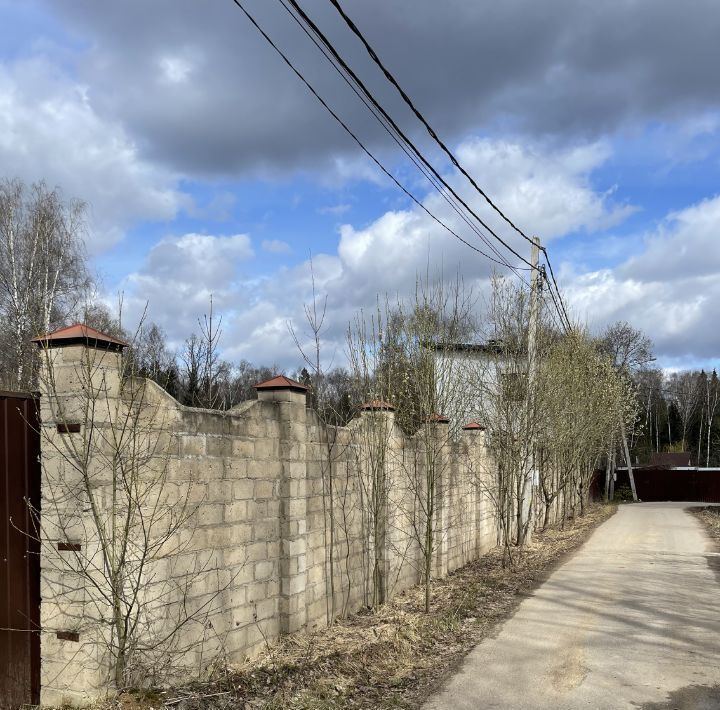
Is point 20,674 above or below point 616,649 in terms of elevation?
above

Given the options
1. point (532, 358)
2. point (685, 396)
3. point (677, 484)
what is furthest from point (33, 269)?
point (685, 396)

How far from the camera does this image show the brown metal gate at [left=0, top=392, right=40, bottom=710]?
457 centimetres

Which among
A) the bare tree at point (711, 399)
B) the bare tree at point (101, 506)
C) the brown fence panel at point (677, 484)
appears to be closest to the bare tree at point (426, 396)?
the bare tree at point (101, 506)

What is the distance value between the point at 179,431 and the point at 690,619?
6043mm

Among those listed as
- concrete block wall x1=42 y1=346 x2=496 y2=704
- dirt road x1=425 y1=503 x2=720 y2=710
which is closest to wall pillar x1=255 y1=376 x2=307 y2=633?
concrete block wall x1=42 y1=346 x2=496 y2=704

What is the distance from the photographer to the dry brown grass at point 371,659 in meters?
4.96

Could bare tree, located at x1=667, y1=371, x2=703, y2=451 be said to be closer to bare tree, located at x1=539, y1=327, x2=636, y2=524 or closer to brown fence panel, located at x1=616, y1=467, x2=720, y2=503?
brown fence panel, located at x1=616, y1=467, x2=720, y2=503

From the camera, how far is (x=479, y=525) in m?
13.9

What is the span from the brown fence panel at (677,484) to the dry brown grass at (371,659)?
3816 centimetres

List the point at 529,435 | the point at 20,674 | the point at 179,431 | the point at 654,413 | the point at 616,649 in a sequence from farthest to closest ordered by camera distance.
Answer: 1. the point at 654,413
2. the point at 529,435
3. the point at 616,649
4. the point at 179,431
5. the point at 20,674

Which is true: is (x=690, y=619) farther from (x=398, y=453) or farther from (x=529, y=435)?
(x=529, y=435)

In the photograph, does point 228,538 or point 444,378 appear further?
point 444,378

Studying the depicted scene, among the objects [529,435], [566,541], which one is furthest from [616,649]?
[566,541]

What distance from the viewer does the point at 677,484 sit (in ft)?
148
